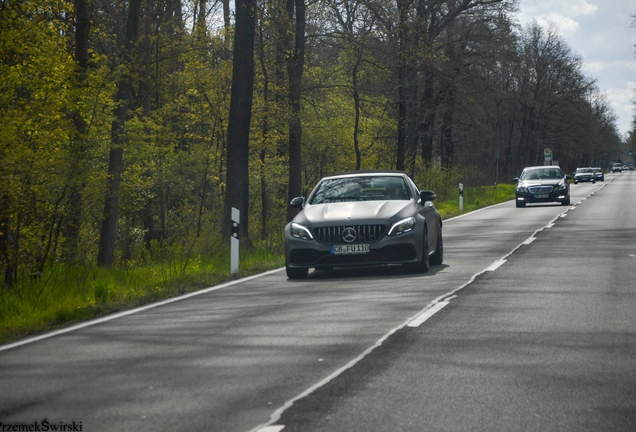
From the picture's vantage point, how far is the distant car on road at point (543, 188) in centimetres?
3769

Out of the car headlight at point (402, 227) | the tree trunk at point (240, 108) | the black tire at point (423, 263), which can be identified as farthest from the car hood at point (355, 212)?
the tree trunk at point (240, 108)

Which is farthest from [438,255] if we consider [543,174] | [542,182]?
[543,174]

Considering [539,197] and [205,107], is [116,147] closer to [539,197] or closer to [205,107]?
[205,107]

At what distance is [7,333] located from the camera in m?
8.89

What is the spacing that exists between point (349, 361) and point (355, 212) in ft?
22.1

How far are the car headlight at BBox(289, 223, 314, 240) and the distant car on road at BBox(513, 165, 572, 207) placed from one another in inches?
1002

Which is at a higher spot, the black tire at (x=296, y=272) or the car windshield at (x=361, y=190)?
the car windshield at (x=361, y=190)

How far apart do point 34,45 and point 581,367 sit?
494 inches

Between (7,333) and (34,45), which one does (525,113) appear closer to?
(34,45)

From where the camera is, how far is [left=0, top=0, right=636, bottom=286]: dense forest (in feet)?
52.3

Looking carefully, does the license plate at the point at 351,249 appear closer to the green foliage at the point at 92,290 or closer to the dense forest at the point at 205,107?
the green foliage at the point at 92,290

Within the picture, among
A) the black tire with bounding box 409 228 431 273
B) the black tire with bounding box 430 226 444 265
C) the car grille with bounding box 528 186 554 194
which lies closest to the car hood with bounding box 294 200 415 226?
the black tire with bounding box 409 228 431 273

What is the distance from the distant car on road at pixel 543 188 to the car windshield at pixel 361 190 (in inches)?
939

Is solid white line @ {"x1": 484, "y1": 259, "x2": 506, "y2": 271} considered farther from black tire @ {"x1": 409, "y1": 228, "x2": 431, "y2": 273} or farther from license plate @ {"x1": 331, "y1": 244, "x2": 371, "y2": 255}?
license plate @ {"x1": 331, "y1": 244, "x2": 371, "y2": 255}
